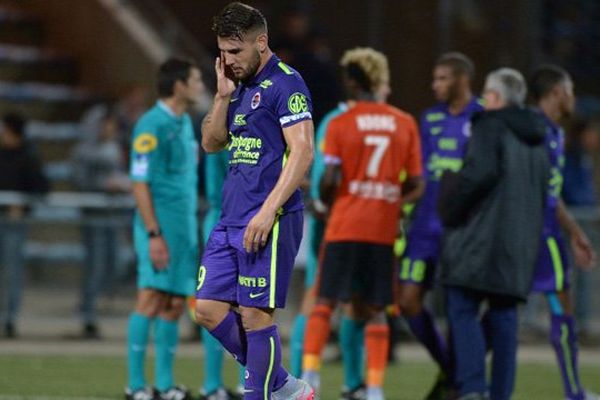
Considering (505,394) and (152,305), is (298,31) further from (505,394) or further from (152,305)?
(505,394)

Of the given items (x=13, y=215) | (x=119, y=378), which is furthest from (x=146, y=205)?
(x=13, y=215)

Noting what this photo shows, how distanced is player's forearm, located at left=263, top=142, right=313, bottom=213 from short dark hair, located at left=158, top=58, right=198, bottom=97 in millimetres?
2604

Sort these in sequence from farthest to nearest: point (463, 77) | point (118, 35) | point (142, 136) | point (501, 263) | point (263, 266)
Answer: point (118, 35), point (463, 77), point (142, 136), point (501, 263), point (263, 266)

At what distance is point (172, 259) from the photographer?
31.6 feet

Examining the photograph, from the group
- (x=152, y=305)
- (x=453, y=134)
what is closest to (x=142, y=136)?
(x=152, y=305)

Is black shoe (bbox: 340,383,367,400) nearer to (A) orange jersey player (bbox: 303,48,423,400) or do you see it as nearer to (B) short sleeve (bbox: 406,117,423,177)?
(A) orange jersey player (bbox: 303,48,423,400)

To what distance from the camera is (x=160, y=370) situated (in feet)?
31.6

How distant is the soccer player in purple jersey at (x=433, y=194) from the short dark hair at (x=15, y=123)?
4948 millimetres

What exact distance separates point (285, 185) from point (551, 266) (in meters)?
2.86

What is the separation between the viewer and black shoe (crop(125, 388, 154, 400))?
948 centimetres

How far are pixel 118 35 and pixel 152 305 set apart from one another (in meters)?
9.11

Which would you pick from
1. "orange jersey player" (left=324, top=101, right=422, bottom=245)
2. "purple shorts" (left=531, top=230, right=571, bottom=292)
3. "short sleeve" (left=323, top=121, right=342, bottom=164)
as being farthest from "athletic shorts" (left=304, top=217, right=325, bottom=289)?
"purple shorts" (left=531, top=230, right=571, bottom=292)

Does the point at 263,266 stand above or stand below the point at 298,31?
below

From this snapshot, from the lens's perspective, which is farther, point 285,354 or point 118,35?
point 118,35
